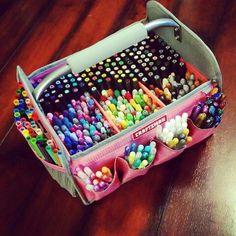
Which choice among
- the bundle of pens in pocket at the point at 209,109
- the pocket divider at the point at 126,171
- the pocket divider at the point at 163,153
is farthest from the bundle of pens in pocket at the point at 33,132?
the bundle of pens in pocket at the point at 209,109

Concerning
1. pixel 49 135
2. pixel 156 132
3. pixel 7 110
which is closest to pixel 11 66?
pixel 7 110

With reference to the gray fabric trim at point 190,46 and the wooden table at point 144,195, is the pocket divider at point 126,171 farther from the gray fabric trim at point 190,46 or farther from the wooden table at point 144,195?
the gray fabric trim at point 190,46

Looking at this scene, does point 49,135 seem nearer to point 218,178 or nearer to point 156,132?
point 156,132

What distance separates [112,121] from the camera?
1103 millimetres

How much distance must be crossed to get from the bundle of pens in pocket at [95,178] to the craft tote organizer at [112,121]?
10mm

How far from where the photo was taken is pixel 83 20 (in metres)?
1.69

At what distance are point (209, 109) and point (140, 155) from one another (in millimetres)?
216

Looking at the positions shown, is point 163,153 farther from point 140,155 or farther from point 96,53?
point 96,53

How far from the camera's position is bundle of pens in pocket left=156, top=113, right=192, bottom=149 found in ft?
3.46

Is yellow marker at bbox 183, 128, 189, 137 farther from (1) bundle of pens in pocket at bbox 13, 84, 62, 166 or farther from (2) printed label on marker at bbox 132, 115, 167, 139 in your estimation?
(1) bundle of pens in pocket at bbox 13, 84, 62, 166

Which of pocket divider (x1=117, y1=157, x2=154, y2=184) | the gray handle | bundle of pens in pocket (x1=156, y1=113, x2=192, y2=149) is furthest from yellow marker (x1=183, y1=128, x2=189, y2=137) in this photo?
the gray handle

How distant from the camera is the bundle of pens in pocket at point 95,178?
3.28 ft

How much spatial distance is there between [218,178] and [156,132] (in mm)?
236

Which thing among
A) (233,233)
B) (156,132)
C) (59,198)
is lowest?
(233,233)
